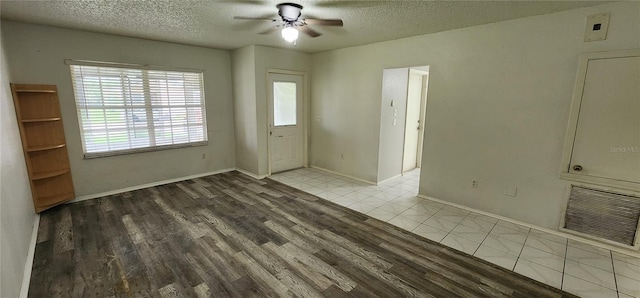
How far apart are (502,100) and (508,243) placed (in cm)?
162

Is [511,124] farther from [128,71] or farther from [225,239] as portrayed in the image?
[128,71]

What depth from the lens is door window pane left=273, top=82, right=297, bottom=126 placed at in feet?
16.9

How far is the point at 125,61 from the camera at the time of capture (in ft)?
13.3

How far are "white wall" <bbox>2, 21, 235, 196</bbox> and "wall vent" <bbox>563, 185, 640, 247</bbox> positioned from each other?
533cm

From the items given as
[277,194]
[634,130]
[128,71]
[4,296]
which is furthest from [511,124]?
[128,71]

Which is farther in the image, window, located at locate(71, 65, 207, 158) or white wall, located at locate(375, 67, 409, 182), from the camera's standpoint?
white wall, located at locate(375, 67, 409, 182)

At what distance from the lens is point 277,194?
13.9 feet

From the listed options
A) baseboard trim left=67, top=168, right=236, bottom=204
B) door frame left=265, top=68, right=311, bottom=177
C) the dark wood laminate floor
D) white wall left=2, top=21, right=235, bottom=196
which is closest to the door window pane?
door frame left=265, top=68, right=311, bottom=177

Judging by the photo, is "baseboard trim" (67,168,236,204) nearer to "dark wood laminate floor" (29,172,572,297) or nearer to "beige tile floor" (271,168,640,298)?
"dark wood laminate floor" (29,172,572,297)

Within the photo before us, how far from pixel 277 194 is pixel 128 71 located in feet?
9.74

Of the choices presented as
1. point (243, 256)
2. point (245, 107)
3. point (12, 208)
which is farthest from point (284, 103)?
point (12, 208)

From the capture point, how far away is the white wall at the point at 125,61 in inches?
132

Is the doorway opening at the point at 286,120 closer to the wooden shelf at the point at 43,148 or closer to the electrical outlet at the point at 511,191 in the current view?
the wooden shelf at the point at 43,148

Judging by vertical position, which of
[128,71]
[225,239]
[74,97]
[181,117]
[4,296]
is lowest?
[225,239]
